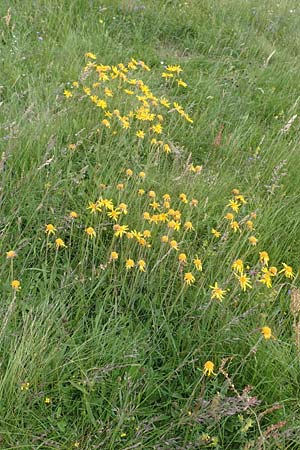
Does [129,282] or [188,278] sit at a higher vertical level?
[188,278]

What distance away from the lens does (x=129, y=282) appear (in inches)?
93.2

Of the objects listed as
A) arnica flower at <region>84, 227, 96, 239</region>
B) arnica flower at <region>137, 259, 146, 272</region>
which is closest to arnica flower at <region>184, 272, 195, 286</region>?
arnica flower at <region>137, 259, 146, 272</region>

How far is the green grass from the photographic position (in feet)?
6.17

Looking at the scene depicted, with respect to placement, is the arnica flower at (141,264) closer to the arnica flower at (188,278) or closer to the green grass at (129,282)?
the green grass at (129,282)

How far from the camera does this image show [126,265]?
7.24 feet

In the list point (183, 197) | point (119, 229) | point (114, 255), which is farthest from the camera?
point (183, 197)

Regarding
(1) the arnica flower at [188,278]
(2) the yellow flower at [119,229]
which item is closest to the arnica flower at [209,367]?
(1) the arnica flower at [188,278]

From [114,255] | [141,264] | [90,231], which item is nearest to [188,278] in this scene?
[141,264]

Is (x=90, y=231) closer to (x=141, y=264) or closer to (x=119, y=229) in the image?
(x=119, y=229)

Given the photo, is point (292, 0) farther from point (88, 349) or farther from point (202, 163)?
point (88, 349)

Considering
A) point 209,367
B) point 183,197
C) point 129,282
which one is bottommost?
point 129,282

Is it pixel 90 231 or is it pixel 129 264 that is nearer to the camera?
pixel 129 264

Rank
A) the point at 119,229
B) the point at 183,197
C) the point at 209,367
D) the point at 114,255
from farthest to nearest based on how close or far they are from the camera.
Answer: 1. the point at 183,197
2. the point at 119,229
3. the point at 114,255
4. the point at 209,367

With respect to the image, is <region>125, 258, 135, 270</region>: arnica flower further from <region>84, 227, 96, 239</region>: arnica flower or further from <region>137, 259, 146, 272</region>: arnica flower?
<region>84, 227, 96, 239</region>: arnica flower
